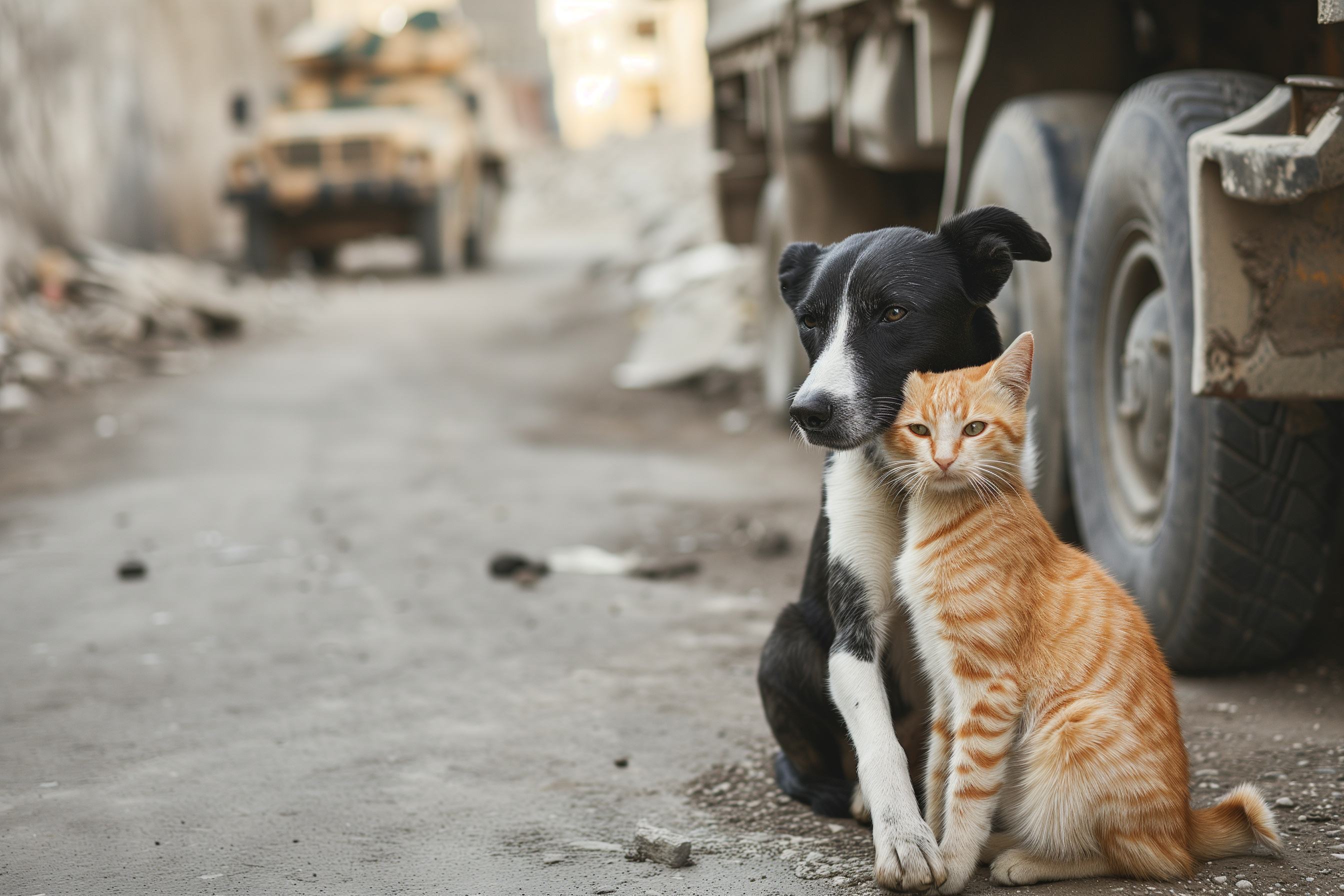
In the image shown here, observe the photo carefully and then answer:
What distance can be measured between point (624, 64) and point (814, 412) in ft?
96.1

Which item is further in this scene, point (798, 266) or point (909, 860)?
point (798, 266)

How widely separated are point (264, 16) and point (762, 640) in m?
17.6

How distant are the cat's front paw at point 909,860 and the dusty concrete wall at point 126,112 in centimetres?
909

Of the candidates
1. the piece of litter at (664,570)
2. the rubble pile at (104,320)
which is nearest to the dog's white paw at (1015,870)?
the piece of litter at (664,570)

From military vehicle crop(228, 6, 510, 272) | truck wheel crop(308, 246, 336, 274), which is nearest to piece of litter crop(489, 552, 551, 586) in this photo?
military vehicle crop(228, 6, 510, 272)

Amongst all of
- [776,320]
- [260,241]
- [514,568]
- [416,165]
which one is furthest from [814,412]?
[260,241]

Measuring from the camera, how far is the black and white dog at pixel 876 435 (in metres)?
2.29

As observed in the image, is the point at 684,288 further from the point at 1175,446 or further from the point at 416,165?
the point at 1175,446

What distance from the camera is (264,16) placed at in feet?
62.3

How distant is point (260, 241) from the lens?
554 inches

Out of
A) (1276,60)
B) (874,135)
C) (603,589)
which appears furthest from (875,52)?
(603,589)

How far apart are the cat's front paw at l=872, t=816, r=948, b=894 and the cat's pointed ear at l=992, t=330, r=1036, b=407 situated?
741 mm

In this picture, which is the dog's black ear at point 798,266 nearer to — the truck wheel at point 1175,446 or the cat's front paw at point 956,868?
the truck wheel at point 1175,446

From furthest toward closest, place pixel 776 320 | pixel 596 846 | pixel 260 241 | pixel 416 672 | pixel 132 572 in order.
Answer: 1. pixel 260 241
2. pixel 776 320
3. pixel 132 572
4. pixel 416 672
5. pixel 596 846
